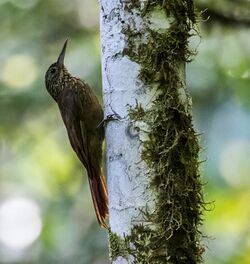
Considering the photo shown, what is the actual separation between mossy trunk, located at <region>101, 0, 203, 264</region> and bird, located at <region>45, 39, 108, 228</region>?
27.5 inches

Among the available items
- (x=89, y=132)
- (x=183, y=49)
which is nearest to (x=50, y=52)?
(x=89, y=132)

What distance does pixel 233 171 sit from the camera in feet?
19.1

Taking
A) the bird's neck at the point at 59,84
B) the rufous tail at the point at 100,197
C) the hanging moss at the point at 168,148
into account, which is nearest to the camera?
the hanging moss at the point at 168,148

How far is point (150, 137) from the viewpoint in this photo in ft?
9.00

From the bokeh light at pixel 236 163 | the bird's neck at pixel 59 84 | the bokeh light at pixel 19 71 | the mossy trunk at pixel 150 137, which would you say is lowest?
the mossy trunk at pixel 150 137

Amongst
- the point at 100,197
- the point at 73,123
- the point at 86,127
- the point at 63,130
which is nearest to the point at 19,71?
the point at 63,130

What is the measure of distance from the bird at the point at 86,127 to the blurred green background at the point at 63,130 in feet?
4.23

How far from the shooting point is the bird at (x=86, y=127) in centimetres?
371

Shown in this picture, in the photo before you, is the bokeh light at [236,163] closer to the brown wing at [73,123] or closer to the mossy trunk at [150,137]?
the brown wing at [73,123]

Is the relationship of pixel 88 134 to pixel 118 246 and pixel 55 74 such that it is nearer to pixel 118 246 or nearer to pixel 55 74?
pixel 55 74

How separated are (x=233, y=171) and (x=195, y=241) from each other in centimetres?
312

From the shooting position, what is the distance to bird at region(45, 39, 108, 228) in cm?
371

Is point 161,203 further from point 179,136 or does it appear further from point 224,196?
point 224,196

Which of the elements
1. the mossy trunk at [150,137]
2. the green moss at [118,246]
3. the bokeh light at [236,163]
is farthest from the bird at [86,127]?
the bokeh light at [236,163]
